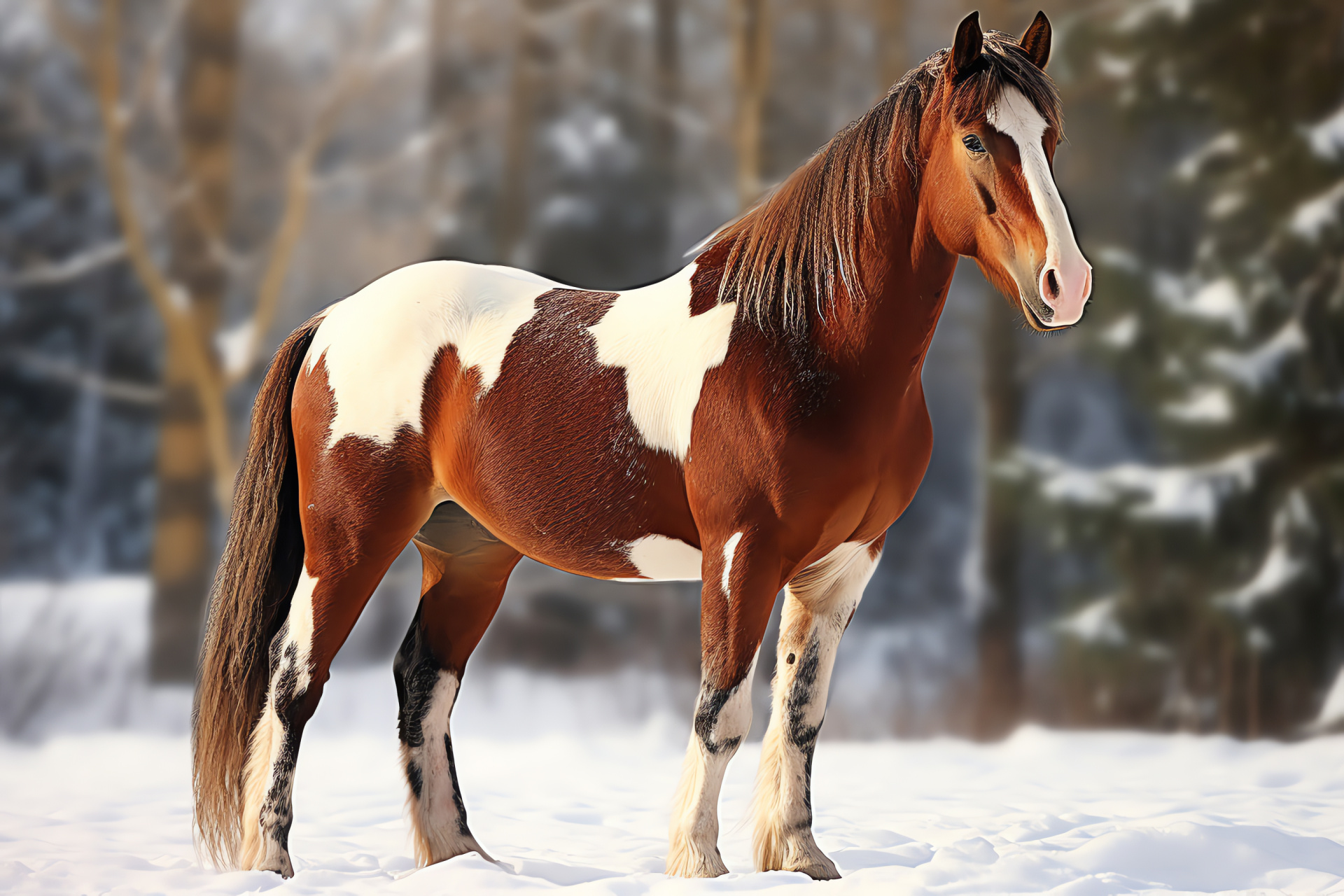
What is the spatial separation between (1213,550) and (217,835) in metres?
4.62

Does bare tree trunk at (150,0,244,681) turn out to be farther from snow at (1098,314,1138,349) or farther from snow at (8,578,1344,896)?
snow at (1098,314,1138,349)

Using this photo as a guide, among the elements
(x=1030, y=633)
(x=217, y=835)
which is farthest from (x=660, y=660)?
(x=217, y=835)

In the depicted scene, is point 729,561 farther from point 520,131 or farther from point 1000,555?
point 520,131

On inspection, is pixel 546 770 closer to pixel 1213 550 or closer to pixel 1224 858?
pixel 1224 858

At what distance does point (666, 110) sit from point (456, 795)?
178 inches

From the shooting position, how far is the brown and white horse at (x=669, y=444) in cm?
217

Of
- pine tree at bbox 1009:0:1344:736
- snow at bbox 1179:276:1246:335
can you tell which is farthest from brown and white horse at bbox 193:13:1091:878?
snow at bbox 1179:276:1246:335

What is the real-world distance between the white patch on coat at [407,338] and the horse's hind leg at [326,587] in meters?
0.11

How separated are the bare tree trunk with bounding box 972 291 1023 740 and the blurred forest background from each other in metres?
0.02

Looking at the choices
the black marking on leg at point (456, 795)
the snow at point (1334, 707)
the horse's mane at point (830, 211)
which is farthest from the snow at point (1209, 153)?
the black marking on leg at point (456, 795)

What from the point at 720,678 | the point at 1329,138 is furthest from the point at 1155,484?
the point at 720,678

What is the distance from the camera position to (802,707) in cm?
243

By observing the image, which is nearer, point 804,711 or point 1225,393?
point 804,711

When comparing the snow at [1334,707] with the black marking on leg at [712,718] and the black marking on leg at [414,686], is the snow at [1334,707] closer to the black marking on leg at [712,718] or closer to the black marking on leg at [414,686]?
the black marking on leg at [712,718]
